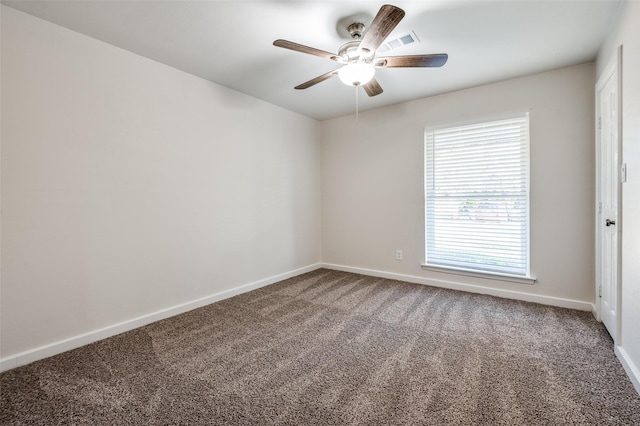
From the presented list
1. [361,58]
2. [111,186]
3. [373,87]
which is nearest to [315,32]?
[361,58]

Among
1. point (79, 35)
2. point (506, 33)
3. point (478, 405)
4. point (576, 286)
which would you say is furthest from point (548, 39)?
point (79, 35)

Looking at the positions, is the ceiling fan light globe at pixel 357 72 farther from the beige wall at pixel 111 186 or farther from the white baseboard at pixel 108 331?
the white baseboard at pixel 108 331

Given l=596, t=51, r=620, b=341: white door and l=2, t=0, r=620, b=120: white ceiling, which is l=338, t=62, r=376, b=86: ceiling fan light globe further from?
l=596, t=51, r=620, b=341: white door

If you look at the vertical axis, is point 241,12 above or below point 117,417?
above

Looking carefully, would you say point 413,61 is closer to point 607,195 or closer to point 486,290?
point 607,195

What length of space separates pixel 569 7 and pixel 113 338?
429cm

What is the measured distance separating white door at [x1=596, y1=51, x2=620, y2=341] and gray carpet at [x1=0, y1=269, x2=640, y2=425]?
→ 0.27m

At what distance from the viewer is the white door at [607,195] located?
2199 millimetres

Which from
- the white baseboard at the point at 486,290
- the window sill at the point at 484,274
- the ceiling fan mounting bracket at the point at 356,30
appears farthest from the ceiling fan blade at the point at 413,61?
the white baseboard at the point at 486,290

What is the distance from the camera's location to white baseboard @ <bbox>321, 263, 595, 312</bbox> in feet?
9.50

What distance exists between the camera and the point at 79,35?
223 cm

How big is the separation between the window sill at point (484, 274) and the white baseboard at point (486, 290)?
0.41 ft

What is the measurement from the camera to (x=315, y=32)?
2.25 meters

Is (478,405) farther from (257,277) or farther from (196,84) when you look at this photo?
(196,84)
